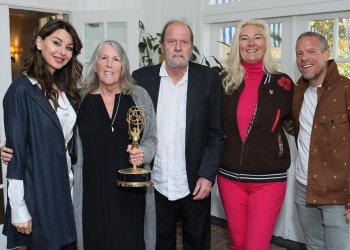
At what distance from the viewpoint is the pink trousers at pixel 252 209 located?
2.17m

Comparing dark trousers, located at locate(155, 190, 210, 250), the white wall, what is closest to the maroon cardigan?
dark trousers, located at locate(155, 190, 210, 250)

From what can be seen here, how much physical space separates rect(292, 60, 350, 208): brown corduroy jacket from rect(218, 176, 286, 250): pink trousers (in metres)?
0.21

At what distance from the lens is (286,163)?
223 cm

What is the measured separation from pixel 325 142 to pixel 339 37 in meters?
1.38

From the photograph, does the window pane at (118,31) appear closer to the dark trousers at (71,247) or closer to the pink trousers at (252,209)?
the pink trousers at (252,209)

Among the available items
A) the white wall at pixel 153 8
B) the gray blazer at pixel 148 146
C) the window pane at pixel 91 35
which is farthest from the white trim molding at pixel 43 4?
the gray blazer at pixel 148 146

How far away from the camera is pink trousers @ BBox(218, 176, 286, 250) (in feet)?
7.13

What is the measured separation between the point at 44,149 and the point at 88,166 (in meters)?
0.31

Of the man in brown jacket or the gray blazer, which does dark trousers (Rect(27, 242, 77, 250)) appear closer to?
the gray blazer

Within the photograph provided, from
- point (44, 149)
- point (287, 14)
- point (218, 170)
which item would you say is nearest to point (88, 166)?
point (44, 149)

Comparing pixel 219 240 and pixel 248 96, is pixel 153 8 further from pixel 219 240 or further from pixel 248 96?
pixel 219 240

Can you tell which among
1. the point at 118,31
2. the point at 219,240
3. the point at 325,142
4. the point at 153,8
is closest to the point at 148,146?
the point at 325,142

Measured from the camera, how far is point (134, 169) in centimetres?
184

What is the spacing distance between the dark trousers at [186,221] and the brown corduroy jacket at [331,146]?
614 mm
